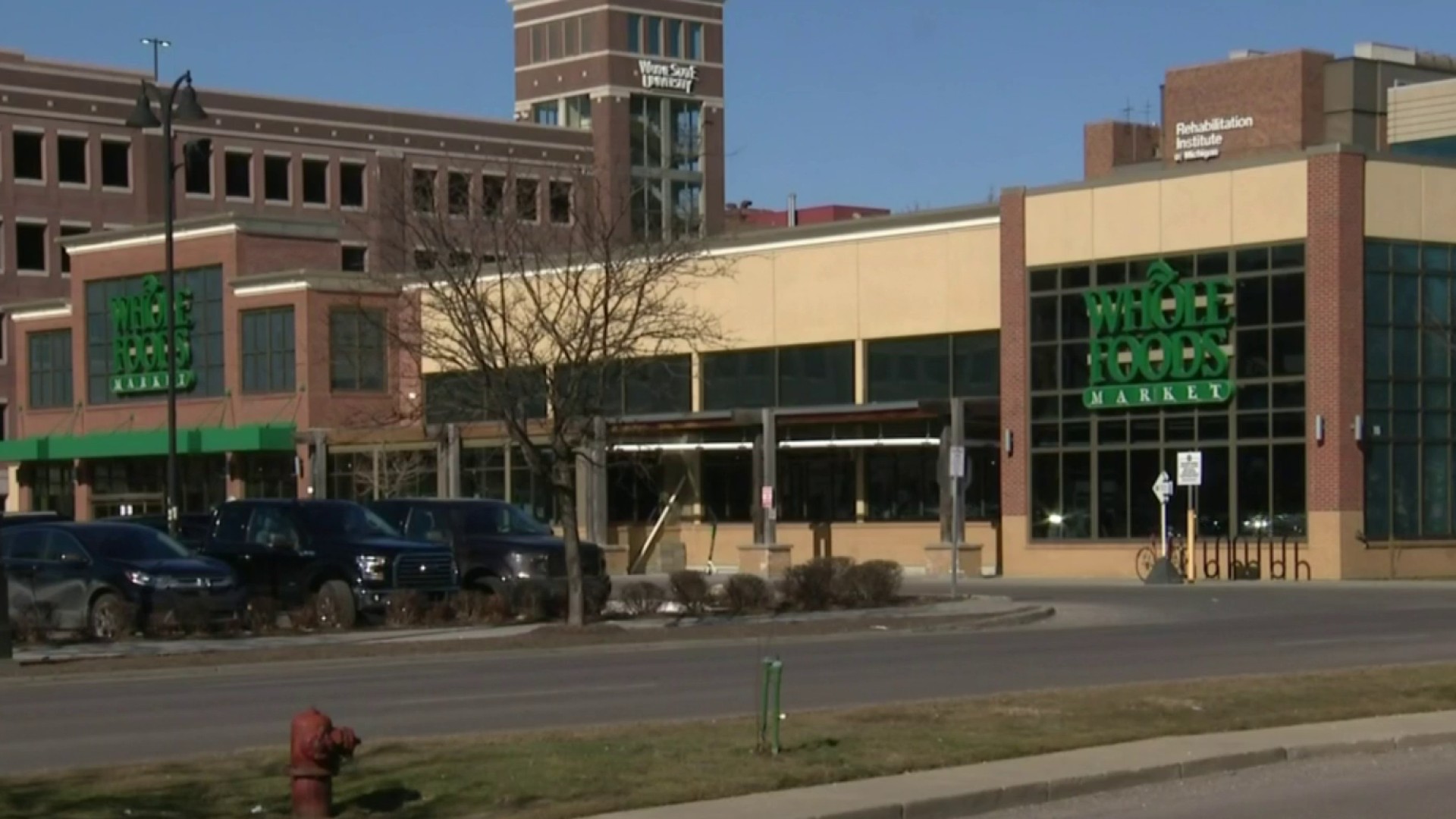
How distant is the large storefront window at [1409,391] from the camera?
1893 inches

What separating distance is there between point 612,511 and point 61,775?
48200 millimetres

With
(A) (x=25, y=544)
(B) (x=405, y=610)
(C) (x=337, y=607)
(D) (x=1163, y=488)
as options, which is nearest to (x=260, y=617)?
(C) (x=337, y=607)

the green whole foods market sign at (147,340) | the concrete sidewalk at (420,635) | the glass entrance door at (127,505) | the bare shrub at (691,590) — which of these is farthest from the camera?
the glass entrance door at (127,505)

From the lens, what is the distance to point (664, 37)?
10869cm

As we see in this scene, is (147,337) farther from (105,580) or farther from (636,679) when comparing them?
(636,679)

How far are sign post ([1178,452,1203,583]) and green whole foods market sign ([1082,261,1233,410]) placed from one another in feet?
5.51

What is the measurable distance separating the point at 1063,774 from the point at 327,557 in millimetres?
20588

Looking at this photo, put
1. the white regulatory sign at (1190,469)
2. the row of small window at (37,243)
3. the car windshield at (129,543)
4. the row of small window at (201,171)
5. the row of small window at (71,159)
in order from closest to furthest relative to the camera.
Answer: the car windshield at (129,543)
the white regulatory sign at (1190,469)
the row of small window at (71,159)
the row of small window at (201,171)
the row of small window at (37,243)

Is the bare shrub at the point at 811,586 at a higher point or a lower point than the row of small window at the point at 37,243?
lower

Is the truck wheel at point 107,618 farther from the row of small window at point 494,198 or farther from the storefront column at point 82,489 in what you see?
the storefront column at point 82,489

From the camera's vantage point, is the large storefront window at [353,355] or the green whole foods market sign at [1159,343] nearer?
the green whole foods market sign at [1159,343]

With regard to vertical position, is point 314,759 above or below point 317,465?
above

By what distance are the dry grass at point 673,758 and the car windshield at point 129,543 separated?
1613cm

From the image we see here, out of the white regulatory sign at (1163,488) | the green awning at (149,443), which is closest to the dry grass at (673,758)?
the white regulatory sign at (1163,488)
